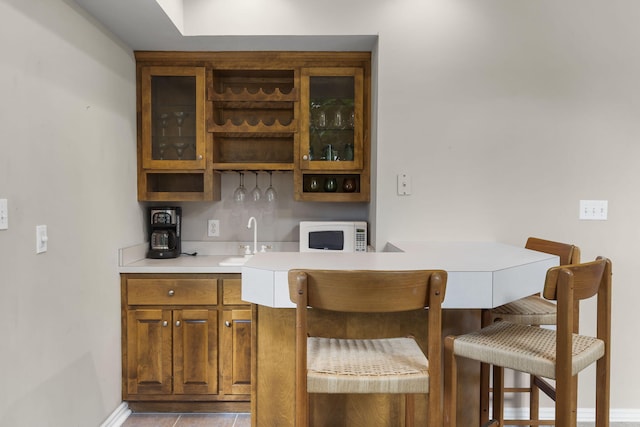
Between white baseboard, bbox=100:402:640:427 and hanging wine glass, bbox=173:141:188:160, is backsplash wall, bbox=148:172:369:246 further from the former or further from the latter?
white baseboard, bbox=100:402:640:427

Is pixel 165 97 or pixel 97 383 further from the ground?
pixel 165 97

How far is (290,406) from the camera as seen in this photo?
5.17ft

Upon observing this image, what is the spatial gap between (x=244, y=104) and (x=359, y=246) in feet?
3.88

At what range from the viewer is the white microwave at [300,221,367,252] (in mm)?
2707

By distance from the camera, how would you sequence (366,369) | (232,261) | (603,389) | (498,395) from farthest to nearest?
(232,261), (498,395), (603,389), (366,369)

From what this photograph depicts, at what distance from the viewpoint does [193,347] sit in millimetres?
2428

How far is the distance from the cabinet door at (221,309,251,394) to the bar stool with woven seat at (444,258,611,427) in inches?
51.9

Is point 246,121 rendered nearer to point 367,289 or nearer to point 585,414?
point 367,289

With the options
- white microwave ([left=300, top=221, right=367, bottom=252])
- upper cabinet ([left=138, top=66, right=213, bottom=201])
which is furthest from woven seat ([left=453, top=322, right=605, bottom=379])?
upper cabinet ([left=138, top=66, right=213, bottom=201])

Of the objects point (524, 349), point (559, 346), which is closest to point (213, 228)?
point (524, 349)

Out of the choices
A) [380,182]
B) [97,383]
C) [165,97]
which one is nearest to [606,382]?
[380,182]

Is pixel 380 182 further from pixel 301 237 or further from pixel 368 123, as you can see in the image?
pixel 301 237

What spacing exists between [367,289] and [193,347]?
5.41ft

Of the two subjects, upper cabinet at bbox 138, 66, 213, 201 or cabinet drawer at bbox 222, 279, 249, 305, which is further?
upper cabinet at bbox 138, 66, 213, 201
